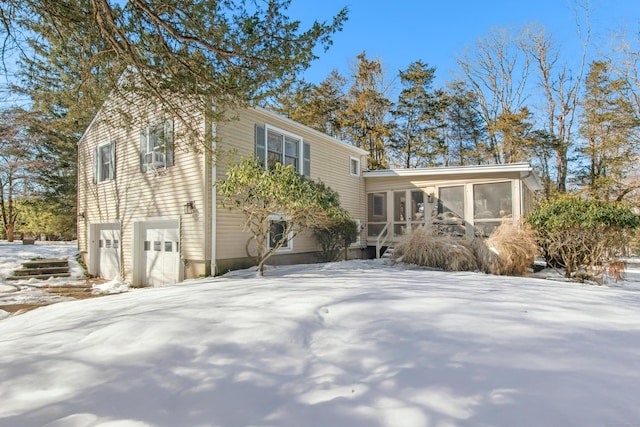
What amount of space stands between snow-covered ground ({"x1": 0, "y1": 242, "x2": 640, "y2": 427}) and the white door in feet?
26.9

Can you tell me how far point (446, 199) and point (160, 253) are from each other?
30.6 feet

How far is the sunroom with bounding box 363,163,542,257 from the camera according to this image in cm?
1123

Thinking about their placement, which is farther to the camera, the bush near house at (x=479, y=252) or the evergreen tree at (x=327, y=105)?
the evergreen tree at (x=327, y=105)

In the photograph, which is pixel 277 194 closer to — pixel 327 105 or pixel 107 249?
pixel 107 249

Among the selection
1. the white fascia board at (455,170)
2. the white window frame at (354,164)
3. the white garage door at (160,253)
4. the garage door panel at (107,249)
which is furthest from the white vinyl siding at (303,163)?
the garage door panel at (107,249)

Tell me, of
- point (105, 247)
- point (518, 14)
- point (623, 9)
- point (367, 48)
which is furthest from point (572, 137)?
point (105, 247)

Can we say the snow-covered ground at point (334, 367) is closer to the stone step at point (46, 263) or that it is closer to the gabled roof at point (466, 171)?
the gabled roof at point (466, 171)

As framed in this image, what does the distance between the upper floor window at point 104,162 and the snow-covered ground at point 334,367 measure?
891cm

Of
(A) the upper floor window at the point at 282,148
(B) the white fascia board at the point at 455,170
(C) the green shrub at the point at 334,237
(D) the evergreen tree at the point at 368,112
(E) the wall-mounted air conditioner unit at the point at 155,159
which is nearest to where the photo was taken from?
(E) the wall-mounted air conditioner unit at the point at 155,159

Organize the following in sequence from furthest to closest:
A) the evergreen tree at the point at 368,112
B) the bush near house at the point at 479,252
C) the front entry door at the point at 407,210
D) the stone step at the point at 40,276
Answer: the evergreen tree at the point at 368,112 < the front entry door at the point at 407,210 < the stone step at the point at 40,276 < the bush near house at the point at 479,252

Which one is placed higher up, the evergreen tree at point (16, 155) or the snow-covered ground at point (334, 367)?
the evergreen tree at point (16, 155)

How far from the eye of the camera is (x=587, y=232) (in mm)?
7801

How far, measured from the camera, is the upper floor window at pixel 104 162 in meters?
10.9

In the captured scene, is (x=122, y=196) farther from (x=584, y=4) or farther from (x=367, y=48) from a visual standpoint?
(x=584, y=4)
